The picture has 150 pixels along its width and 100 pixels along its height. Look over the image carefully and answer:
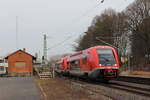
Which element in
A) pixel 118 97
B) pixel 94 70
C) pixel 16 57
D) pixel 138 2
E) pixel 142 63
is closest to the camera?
pixel 118 97

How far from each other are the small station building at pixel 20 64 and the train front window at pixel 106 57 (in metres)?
33.4

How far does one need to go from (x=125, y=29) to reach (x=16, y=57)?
76.8 feet

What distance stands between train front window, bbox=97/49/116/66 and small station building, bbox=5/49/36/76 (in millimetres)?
33380

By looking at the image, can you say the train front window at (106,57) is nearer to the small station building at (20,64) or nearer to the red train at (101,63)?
the red train at (101,63)

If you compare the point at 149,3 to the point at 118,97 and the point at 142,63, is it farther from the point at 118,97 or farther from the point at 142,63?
the point at 118,97

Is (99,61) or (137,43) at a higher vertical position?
(137,43)

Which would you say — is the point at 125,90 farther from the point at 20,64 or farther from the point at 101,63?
the point at 20,64

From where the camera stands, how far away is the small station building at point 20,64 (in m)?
56.3

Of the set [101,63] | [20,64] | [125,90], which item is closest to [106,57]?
[101,63]

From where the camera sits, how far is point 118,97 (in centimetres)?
1307

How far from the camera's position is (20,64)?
5722 centimetres

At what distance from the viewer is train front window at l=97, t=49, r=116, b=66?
23.7m

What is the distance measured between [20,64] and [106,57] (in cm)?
3551

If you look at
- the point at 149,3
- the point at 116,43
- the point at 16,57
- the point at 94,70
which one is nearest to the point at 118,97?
the point at 94,70
